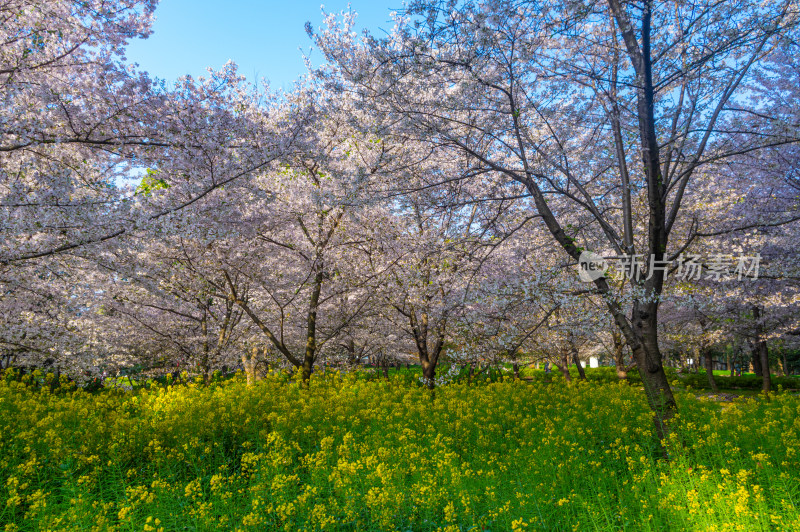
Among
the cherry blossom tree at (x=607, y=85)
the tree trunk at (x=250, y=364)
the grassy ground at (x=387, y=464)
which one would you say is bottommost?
the grassy ground at (x=387, y=464)

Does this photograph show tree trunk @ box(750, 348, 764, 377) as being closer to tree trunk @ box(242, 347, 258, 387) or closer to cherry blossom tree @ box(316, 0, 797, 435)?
cherry blossom tree @ box(316, 0, 797, 435)

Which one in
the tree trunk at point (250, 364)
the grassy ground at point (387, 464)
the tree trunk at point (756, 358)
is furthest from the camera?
the tree trunk at point (756, 358)

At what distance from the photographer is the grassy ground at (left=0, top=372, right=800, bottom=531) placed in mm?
4160

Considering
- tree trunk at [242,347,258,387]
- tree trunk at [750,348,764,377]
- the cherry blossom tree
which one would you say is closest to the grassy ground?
the cherry blossom tree

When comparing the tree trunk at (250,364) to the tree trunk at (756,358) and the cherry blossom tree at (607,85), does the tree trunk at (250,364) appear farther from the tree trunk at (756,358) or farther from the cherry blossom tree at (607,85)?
the tree trunk at (756,358)

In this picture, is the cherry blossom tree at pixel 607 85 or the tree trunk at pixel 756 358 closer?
the cherry blossom tree at pixel 607 85

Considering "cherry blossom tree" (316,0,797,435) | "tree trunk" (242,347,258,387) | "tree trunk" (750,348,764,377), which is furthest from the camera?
"tree trunk" (750,348,764,377)

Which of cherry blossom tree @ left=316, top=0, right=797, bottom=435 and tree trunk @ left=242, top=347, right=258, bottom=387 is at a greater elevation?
cherry blossom tree @ left=316, top=0, right=797, bottom=435

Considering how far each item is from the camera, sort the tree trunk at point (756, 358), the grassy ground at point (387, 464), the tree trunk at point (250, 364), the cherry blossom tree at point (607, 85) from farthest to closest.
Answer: the tree trunk at point (756, 358) < the tree trunk at point (250, 364) < the cherry blossom tree at point (607, 85) < the grassy ground at point (387, 464)

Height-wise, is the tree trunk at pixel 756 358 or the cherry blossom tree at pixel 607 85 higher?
the cherry blossom tree at pixel 607 85

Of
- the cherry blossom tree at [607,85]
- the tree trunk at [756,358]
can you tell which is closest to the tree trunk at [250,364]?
the cherry blossom tree at [607,85]

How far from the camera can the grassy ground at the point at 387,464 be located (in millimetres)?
4160

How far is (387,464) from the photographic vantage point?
5422 millimetres

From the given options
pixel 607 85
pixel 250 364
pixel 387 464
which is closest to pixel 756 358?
pixel 607 85
